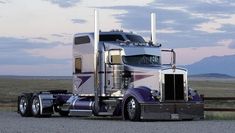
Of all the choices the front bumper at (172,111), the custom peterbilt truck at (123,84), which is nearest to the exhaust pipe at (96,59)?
the custom peterbilt truck at (123,84)

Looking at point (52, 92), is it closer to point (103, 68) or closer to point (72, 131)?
point (103, 68)

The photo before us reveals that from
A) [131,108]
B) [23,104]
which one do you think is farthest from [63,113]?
[131,108]

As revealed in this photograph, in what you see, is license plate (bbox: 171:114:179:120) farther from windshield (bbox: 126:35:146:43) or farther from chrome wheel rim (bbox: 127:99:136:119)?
windshield (bbox: 126:35:146:43)

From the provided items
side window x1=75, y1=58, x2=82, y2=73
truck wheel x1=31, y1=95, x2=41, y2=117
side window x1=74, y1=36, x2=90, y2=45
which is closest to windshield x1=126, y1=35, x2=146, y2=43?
side window x1=74, y1=36, x2=90, y2=45

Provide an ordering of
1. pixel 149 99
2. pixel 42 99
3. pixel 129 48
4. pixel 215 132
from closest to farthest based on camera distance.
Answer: pixel 215 132
pixel 149 99
pixel 129 48
pixel 42 99

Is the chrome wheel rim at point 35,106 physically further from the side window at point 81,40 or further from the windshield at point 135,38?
the windshield at point 135,38

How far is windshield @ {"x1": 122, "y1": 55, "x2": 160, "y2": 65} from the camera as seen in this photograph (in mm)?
23938

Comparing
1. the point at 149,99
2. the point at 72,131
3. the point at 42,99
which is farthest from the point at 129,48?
the point at 72,131

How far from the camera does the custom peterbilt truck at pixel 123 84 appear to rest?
22.4m

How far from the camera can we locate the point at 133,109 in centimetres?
2248

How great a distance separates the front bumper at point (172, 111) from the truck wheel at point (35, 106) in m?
6.77

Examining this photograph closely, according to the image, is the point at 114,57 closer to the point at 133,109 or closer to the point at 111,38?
the point at 111,38

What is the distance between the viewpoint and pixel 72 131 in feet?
57.0

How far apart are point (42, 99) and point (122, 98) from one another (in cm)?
527
